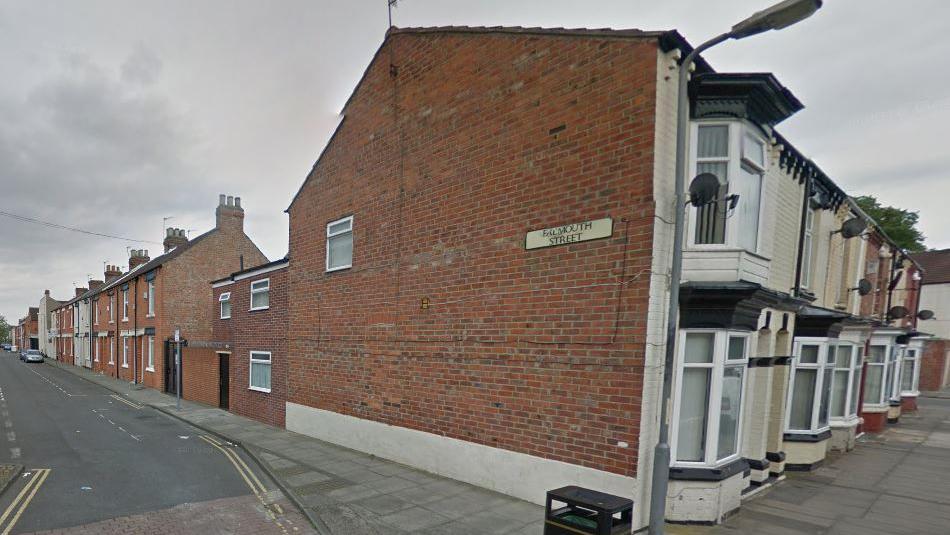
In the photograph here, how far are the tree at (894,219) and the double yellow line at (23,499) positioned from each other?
4624cm

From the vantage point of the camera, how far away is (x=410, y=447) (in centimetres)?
970

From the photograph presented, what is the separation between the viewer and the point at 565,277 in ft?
23.8

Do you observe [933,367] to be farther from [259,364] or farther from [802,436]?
[259,364]

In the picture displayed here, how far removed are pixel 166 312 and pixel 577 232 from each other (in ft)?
78.7

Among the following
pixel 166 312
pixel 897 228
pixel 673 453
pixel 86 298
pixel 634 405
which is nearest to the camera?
pixel 634 405

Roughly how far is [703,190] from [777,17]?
1.99 metres

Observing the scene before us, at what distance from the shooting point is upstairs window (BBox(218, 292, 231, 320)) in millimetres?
17734

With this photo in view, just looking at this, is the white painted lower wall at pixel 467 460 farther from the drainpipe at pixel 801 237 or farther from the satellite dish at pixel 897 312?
the satellite dish at pixel 897 312

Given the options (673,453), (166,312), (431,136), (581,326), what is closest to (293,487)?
(581,326)

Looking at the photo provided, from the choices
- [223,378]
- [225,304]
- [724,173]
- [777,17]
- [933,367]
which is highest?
[777,17]

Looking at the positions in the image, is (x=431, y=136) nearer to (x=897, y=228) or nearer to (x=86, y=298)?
(x=897, y=228)

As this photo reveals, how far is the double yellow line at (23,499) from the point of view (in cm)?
664

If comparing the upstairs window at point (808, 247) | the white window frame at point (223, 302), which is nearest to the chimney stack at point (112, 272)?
the white window frame at point (223, 302)

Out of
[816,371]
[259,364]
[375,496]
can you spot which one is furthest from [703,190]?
[259,364]
